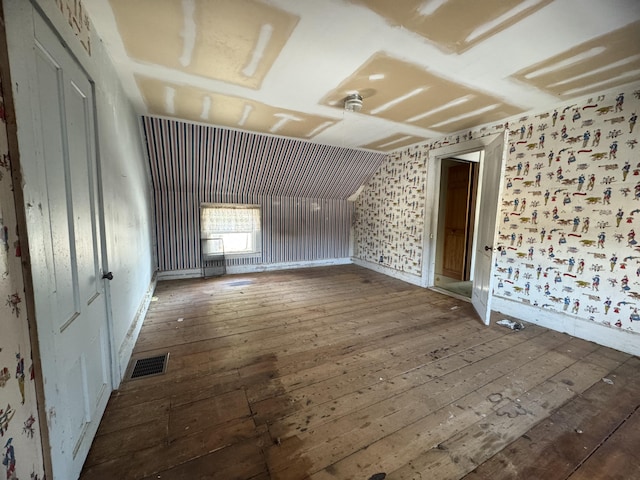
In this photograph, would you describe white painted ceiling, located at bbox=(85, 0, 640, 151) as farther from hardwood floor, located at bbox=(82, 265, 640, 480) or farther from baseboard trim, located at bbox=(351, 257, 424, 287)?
baseboard trim, located at bbox=(351, 257, 424, 287)

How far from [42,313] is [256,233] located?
4.39m

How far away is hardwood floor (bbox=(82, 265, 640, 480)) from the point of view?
131 centimetres

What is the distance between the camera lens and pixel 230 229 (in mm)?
5098

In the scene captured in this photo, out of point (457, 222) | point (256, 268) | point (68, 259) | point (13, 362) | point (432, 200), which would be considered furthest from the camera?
point (256, 268)

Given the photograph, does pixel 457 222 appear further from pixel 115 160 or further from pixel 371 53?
pixel 115 160

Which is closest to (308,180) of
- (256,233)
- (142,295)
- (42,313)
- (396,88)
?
(256,233)

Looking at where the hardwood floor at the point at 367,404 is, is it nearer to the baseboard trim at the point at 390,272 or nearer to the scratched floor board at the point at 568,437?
the scratched floor board at the point at 568,437

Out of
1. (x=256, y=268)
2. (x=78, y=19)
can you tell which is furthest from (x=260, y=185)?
(x=78, y=19)

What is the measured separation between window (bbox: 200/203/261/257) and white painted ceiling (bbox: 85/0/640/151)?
216 centimetres

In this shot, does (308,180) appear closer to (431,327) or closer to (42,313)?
(431,327)

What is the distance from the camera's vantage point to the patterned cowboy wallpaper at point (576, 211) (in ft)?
7.73

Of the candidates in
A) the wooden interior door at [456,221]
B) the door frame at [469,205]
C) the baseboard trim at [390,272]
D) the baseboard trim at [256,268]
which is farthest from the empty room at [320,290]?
the wooden interior door at [456,221]

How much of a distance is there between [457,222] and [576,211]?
7.29 ft

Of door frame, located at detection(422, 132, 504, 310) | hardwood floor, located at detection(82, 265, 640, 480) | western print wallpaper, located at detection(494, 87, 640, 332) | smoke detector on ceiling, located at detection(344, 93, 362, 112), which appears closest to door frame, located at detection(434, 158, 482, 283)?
door frame, located at detection(422, 132, 504, 310)
